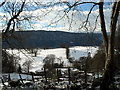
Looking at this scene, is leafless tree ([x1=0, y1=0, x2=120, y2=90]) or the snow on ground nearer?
leafless tree ([x1=0, y1=0, x2=120, y2=90])

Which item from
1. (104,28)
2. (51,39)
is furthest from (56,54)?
(104,28)

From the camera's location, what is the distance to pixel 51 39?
1.93 m

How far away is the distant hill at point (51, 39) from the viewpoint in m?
1.81

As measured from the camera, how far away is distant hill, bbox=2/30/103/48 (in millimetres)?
1812

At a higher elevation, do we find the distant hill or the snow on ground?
the distant hill

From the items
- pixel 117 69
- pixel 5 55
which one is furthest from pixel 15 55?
pixel 117 69

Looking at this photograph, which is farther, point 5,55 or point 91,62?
point 91,62

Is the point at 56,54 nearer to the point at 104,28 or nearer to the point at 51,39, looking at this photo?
the point at 51,39

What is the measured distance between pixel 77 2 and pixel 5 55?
1.53m

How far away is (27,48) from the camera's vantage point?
2121 mm

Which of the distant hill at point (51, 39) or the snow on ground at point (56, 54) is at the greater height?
the distant hill at point (51, 39)

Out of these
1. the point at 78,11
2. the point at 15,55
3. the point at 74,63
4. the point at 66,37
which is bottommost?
the point at 74,63

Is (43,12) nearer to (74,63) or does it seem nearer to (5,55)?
(5,55)

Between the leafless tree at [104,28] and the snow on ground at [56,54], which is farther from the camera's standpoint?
the snow on ground at [56,54]
